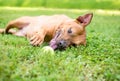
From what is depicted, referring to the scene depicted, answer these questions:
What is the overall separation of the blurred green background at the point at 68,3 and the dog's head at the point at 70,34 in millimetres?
16022

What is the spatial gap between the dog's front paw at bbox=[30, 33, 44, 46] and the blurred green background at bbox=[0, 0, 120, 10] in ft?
53.4

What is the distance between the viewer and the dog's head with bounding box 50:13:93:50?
780 cm

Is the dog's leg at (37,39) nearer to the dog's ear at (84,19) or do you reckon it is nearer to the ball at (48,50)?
the ball at (48,50)

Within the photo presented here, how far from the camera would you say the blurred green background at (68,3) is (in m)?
24.3

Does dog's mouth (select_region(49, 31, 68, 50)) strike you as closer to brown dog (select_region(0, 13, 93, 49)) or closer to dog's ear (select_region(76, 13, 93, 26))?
brown dog (select_region(0, 13, 93, 49))

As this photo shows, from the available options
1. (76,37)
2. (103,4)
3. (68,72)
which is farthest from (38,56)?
(103,4)

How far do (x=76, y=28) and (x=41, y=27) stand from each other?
739mm

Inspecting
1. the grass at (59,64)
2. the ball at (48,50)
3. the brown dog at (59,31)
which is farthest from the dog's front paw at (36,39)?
the ball at (48,50)

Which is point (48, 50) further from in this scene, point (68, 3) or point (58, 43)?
point (68, 3)

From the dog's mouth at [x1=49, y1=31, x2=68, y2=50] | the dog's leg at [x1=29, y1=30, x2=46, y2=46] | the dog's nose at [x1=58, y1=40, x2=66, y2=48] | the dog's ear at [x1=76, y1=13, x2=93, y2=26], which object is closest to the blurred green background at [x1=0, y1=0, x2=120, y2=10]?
the dog's ear at [x1=76, y1=13, x2=93, y2=26]

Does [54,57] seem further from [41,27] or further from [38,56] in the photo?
[41,27]

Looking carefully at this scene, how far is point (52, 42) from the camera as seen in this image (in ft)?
25.7

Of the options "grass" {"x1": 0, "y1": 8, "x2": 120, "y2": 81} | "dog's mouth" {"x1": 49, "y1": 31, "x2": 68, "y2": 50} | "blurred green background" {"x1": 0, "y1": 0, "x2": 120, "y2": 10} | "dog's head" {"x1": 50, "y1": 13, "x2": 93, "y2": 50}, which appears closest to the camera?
"grass" {"x1": 0, "y1": 8, "x2": 120, "y2": 81}

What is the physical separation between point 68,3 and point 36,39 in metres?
17.3
